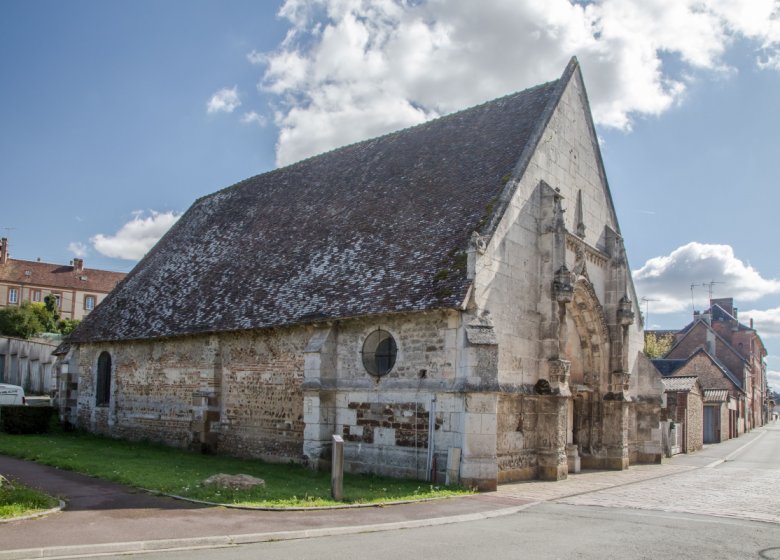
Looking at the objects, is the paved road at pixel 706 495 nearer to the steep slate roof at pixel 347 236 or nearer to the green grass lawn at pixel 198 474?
the green grass lawn at pixel 198 474

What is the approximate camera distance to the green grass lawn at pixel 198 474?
1182cm

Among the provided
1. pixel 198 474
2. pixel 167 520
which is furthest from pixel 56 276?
pixel 167 520

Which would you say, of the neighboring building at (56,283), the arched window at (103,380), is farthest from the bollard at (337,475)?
the neighboring building at (56,283)

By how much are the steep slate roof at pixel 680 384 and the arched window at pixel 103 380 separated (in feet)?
79.3

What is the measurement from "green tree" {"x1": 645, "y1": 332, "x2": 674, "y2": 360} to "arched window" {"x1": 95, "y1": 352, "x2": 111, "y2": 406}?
50917mm

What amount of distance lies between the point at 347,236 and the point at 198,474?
7557 millimetres

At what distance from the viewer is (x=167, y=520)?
9820mm

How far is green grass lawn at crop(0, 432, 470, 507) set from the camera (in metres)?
11.8

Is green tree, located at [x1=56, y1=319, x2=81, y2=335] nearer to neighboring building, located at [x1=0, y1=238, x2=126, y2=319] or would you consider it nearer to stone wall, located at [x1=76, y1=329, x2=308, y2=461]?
neighboring building, located at [x1=0, y1=238, x2=126, y2=319]

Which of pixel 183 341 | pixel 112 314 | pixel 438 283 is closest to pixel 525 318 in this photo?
pixel 438 283

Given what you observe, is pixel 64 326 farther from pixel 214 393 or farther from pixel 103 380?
pixel 214 393

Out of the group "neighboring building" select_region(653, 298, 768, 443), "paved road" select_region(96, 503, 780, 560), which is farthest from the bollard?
"neighboring building" select_region(653, 298, 768, 443)

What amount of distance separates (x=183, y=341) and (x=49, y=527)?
1259 cm

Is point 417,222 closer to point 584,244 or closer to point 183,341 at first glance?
point 584,244
